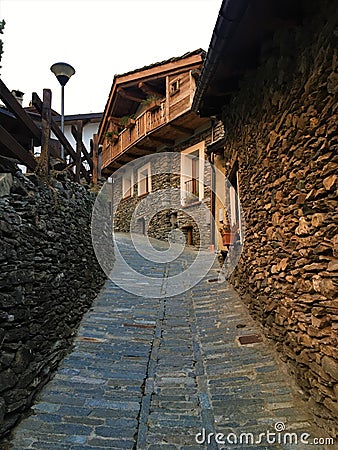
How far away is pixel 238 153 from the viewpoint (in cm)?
553

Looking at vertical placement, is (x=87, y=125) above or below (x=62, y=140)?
above

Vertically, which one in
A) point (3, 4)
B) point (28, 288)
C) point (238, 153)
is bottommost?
point (28, 288)

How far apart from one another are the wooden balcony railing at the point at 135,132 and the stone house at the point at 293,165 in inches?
305

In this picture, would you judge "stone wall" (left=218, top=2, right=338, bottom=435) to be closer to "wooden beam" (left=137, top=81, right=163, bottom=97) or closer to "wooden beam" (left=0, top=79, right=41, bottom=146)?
"wooden beam" (left=0, top=79, right=41, bottom=146)

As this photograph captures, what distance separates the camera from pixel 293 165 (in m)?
3.30

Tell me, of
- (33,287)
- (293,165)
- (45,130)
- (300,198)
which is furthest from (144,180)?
(300,198)

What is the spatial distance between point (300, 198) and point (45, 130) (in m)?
3.13

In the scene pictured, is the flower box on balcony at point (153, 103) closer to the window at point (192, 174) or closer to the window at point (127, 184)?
the window at point (192, 174)

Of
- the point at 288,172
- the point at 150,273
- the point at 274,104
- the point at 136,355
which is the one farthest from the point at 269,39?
the point at 150,273

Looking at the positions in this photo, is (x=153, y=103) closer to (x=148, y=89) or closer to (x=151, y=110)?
(x=151, y=110)

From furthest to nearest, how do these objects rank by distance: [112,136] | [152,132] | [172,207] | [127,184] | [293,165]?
[127,184]
[112,136]
[172,207]
[152,132]
[293,165]

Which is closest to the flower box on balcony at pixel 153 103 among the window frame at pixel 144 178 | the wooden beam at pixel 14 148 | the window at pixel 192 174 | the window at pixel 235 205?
the window at pixel 192 174

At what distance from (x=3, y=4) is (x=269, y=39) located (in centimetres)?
299

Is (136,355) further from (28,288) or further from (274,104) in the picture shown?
(274,104)
